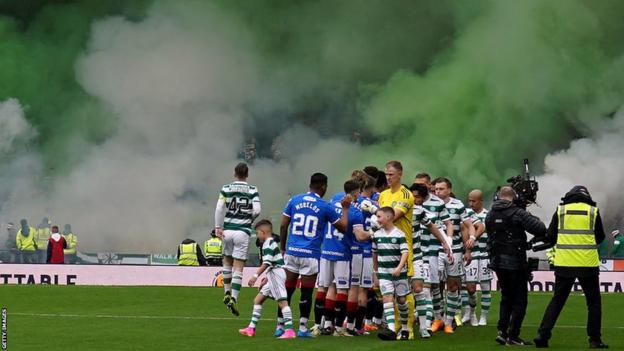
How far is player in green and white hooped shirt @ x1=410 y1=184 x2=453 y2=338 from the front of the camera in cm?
1750

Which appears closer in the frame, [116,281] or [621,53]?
[116,281]

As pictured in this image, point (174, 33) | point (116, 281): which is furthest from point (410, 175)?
point (116, 281)

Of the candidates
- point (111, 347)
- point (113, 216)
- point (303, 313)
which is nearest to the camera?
point (111, 347)

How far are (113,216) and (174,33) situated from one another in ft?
26.1

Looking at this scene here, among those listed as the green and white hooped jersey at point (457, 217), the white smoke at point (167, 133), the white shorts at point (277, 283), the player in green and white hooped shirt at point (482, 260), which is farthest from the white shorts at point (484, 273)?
→ the white smoke at point (167, 133)

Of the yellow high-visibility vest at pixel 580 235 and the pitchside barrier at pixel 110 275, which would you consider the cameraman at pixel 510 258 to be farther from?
the pitchside barrier at pixel 110 275

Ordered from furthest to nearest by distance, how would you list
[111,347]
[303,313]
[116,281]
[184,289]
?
1. [116,281]
2. [184,289]
3. [303,313]
4. [111,347]

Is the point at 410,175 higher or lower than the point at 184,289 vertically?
higher

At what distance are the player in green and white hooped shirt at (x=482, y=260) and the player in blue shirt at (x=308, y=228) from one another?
4113 mm

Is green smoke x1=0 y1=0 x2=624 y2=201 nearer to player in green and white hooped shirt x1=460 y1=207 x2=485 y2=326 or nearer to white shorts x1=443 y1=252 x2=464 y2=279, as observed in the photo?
player in green and white hooped shirt x1=460 y1=207 x2=485 y2=326

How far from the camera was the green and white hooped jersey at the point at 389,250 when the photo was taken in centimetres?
1672

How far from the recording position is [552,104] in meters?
46.1

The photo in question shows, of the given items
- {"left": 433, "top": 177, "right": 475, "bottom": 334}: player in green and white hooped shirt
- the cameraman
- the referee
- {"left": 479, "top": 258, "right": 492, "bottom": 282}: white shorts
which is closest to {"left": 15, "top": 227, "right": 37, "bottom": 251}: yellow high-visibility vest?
{"left": 479, "top": 258, "right": 492, "bottom": 282}: white shorts

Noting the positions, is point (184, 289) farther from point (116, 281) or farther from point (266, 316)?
point (266, 316)
